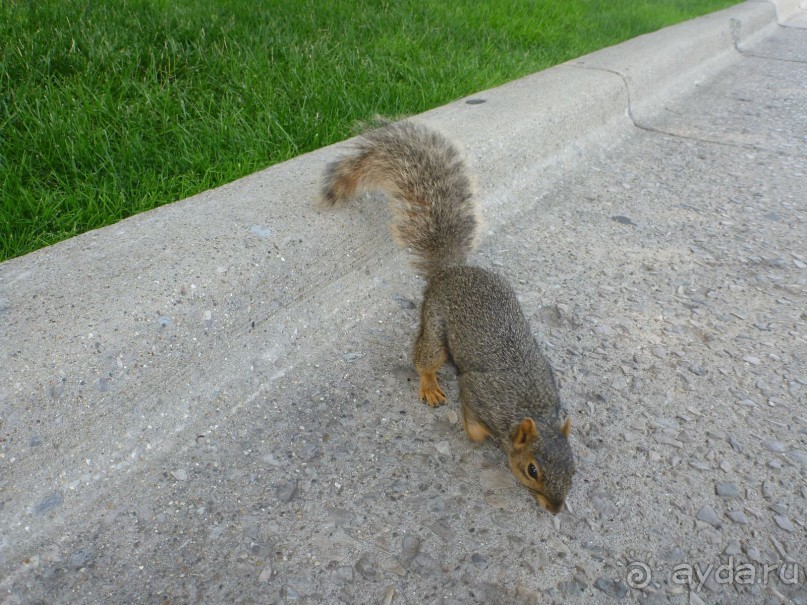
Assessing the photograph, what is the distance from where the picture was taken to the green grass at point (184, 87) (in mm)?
2418

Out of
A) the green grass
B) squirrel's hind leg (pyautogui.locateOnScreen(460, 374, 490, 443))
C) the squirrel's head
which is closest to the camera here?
the squirrel's head

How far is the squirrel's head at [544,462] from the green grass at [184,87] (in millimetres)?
1563

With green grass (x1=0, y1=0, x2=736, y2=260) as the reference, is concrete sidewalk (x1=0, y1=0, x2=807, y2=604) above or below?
below

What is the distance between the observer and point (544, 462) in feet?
5.45

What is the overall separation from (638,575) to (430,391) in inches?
31.0

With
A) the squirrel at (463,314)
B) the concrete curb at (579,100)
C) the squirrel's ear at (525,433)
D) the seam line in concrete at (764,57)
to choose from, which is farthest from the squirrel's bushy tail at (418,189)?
the seam line in concrete at (764,57)

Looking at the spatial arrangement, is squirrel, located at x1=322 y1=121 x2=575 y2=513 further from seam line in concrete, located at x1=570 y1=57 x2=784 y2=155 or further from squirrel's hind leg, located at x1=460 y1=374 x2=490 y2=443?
seam line in concrete, located at x1=570 y1=57 x2=784 y2=155

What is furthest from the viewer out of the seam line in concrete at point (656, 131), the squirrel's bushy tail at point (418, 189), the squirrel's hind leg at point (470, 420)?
the seam line in concrete at point (656, 131)

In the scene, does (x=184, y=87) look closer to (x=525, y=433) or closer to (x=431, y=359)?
(x=431, y=359)

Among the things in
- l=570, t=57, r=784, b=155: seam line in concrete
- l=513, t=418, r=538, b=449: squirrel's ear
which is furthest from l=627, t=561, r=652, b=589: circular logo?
l=570, t=57, r=784, b=155: seam line in concrete

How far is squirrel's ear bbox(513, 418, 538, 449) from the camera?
171cm

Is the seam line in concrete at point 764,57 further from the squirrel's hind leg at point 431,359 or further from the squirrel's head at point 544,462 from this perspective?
the squirrel's head at point 544,462

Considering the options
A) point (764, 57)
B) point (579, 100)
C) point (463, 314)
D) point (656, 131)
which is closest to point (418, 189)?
point (463, 314)

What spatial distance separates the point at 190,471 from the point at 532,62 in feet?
12.4
